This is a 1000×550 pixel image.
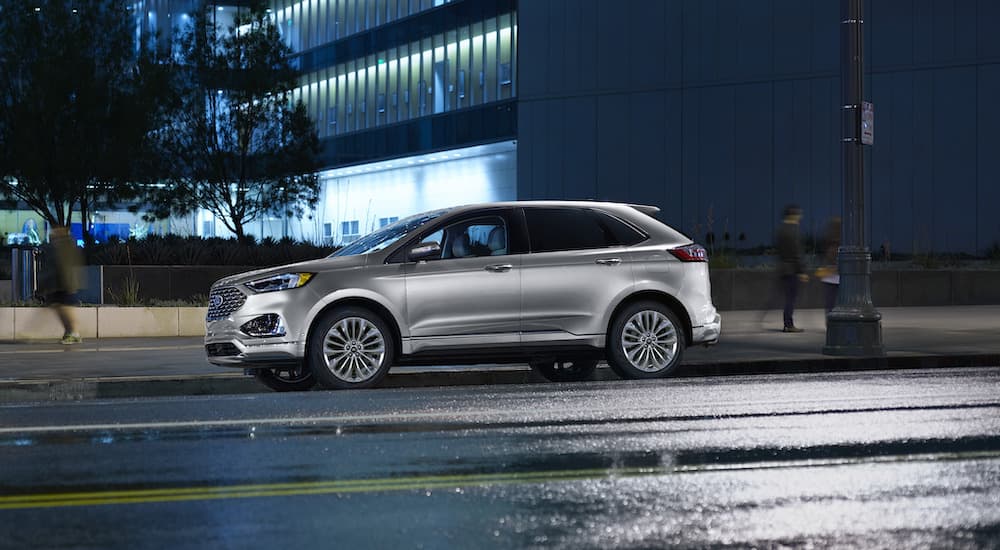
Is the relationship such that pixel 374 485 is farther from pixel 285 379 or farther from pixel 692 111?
pixel 692 111

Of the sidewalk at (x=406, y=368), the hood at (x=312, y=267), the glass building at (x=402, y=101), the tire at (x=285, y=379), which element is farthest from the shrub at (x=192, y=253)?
the glass building at (x=402, y=101)

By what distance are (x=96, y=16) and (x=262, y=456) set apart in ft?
107

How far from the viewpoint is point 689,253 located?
46.1 feet

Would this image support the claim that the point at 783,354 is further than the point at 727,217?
No

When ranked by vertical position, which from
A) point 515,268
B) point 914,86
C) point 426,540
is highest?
point 914,86

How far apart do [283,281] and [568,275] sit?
283 centimetres

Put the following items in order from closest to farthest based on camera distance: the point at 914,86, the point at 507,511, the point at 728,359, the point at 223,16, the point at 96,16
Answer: the point at 507,511, the point at 728,359, the point at 96,16, the point at 914,86, the point at 223,16

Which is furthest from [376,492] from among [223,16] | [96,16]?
[223,16]

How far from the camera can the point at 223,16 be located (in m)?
64.6

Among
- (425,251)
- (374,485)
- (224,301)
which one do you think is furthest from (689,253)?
(374,485)

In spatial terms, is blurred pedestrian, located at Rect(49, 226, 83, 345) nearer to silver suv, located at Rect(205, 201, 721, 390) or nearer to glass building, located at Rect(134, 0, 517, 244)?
silver suv, located at Rect(205, 201, 721, 390)

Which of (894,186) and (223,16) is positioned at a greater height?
(223,16)

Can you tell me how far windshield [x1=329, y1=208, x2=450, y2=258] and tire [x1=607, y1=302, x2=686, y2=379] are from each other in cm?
217

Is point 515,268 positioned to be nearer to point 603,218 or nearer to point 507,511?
point 603,218
